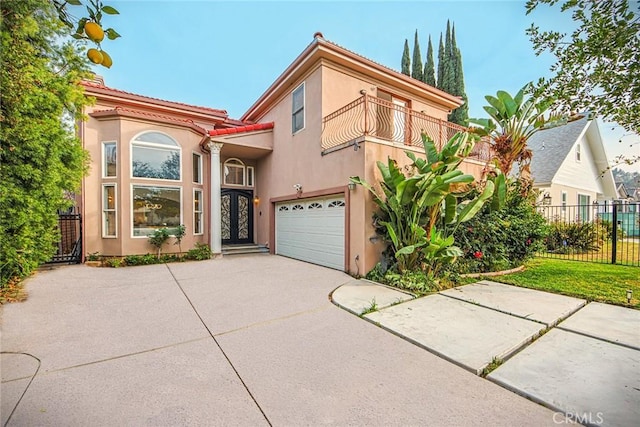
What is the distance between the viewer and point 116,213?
9258mm

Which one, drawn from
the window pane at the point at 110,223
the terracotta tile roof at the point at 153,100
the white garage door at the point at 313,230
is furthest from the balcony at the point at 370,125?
the window pane at the point at 110,223

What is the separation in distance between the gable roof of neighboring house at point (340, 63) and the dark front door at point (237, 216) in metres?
4.14

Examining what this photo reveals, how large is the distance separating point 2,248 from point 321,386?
6886 mm

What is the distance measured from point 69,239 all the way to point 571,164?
962 inches

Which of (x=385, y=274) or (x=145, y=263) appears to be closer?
(x=385, y=274)

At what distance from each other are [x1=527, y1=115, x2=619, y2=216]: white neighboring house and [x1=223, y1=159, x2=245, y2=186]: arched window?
15035 mm

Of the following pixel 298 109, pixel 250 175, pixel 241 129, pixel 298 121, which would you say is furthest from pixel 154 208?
pixel 298 109

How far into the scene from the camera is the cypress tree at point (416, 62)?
2103 centimetres

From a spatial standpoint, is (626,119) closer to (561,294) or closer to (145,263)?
(561,294)

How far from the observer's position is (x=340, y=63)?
28.3ft

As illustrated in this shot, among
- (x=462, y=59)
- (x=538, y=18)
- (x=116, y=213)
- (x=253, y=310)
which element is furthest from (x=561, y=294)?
(x=462, y=59)

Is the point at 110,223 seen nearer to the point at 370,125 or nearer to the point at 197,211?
the point at 197,211

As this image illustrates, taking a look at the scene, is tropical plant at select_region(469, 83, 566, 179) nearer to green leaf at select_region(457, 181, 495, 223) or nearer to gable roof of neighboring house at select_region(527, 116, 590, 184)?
green leaf at select_region(457, 181, 495, 223)
